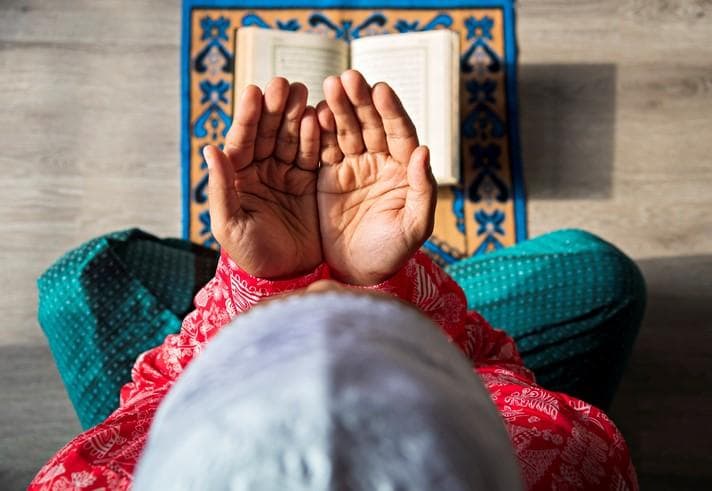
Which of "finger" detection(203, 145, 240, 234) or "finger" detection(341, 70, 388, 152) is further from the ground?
"finger" detection(341, 70, 388, 152)

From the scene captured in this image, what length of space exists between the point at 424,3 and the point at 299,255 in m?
0.89

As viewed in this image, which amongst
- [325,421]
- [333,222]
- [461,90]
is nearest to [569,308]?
[333,222]

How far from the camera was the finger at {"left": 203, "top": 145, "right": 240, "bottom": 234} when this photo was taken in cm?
54

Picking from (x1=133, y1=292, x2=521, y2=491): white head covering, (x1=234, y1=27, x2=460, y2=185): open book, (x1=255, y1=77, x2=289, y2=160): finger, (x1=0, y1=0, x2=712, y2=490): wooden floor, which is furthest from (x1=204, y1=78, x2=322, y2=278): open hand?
(x1=0, y1=0, x2=712, y2=490): wooden floor

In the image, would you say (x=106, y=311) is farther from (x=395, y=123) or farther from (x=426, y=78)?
(x=426, y=78)

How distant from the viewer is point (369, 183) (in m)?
0.61

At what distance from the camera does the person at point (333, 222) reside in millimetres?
540

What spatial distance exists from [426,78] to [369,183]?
65 centimetres

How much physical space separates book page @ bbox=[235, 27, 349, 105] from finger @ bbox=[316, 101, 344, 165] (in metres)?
0.59

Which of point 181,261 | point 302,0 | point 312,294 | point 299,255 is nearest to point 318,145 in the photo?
point 299,255

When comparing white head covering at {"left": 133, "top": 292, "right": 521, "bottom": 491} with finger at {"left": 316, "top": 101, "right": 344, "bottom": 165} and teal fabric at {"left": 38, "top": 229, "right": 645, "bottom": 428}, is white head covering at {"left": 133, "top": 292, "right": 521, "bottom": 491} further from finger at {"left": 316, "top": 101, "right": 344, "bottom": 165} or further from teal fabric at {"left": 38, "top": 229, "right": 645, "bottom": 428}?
teal fabric at {"left": 38, "top": 229, "right": 645, "bottom": 428}

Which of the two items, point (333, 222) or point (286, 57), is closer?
point (333, 222)

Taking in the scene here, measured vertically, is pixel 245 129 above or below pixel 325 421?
above

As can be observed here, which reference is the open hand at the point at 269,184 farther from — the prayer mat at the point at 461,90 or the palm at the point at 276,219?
the prayer mat at the point at 461,90
